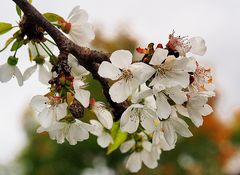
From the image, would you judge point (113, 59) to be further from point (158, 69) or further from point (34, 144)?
point (34, 144)

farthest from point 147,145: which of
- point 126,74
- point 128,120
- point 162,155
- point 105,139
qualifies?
point 162,155

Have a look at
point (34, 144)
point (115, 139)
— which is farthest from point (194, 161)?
point (115, 139)

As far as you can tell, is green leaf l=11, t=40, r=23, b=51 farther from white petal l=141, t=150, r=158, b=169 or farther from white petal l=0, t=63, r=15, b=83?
white petal l=141, t=150, r=158, b=169

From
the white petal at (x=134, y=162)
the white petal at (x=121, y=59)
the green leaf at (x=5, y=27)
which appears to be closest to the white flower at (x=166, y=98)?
the white petal at (x=121, y=59)

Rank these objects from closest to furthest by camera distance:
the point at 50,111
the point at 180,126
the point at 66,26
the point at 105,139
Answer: the point at 50,111 < the point at 180,126 < the point at 66,26 < the point at 105,139

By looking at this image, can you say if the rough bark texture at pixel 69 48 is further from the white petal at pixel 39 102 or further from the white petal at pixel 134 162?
the white petal at pixel 134 162

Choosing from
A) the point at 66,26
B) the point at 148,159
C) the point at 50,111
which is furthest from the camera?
the point at 148,159

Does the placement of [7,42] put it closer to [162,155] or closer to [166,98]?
[166,98]
